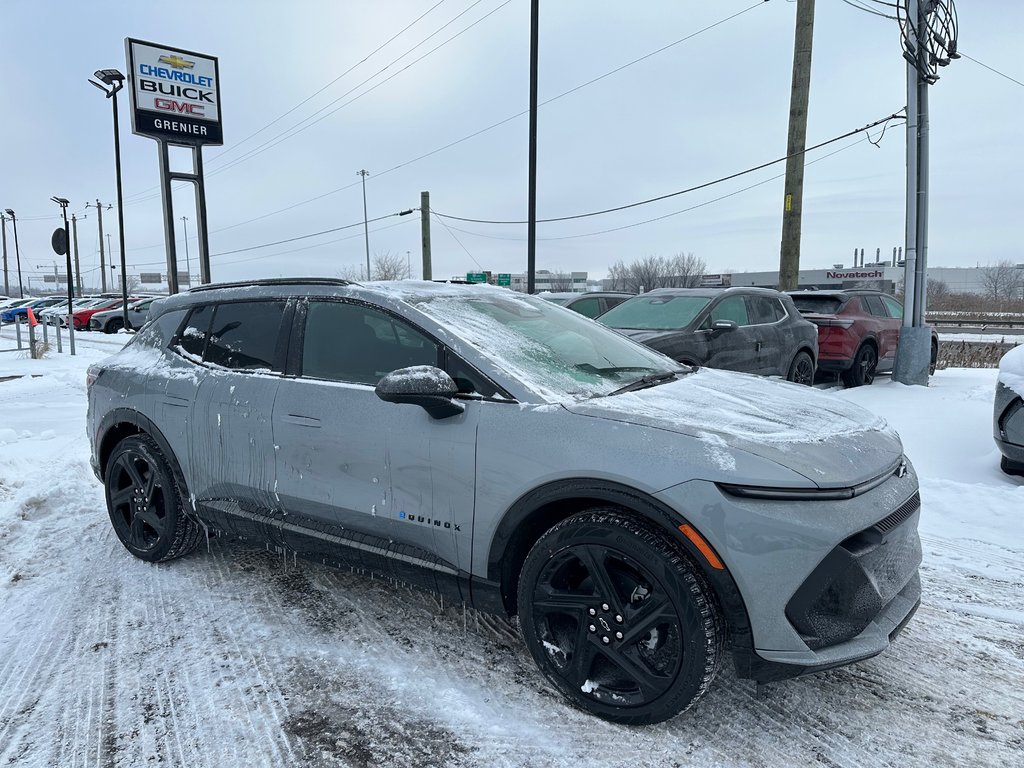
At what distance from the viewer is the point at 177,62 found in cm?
1597

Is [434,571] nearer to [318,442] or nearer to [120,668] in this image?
[318,442]

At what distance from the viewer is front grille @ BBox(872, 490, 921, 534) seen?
7.46 feet

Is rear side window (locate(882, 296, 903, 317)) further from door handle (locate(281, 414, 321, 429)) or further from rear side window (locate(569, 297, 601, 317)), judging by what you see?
door handle (locate(281, 414, 321, 429))

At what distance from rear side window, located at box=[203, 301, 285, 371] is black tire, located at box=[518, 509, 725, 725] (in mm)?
1819

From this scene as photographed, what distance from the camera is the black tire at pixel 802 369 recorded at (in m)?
9.10

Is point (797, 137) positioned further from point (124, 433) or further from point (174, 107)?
point (174, 107)

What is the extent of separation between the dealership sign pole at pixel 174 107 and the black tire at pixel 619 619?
1536cm

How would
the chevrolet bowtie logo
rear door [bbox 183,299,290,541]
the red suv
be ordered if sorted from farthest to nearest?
the chevrolet bowtie logo < the red suv < rear door [bbox 183,299,290,541]

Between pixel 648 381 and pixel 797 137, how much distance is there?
433 inches

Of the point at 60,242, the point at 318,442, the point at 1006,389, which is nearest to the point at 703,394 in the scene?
the point at 318,442

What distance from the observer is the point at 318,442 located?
301cm

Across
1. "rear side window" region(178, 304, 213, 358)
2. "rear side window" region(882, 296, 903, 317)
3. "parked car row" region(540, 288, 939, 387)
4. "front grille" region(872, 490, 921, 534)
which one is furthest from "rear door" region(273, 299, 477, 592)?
"rear side window" region(882, 296, 903, 317)

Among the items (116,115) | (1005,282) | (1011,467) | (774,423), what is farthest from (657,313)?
(1005,282)

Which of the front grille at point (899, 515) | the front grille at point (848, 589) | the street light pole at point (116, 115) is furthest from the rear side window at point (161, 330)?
the street light pole at point (116, 115)
